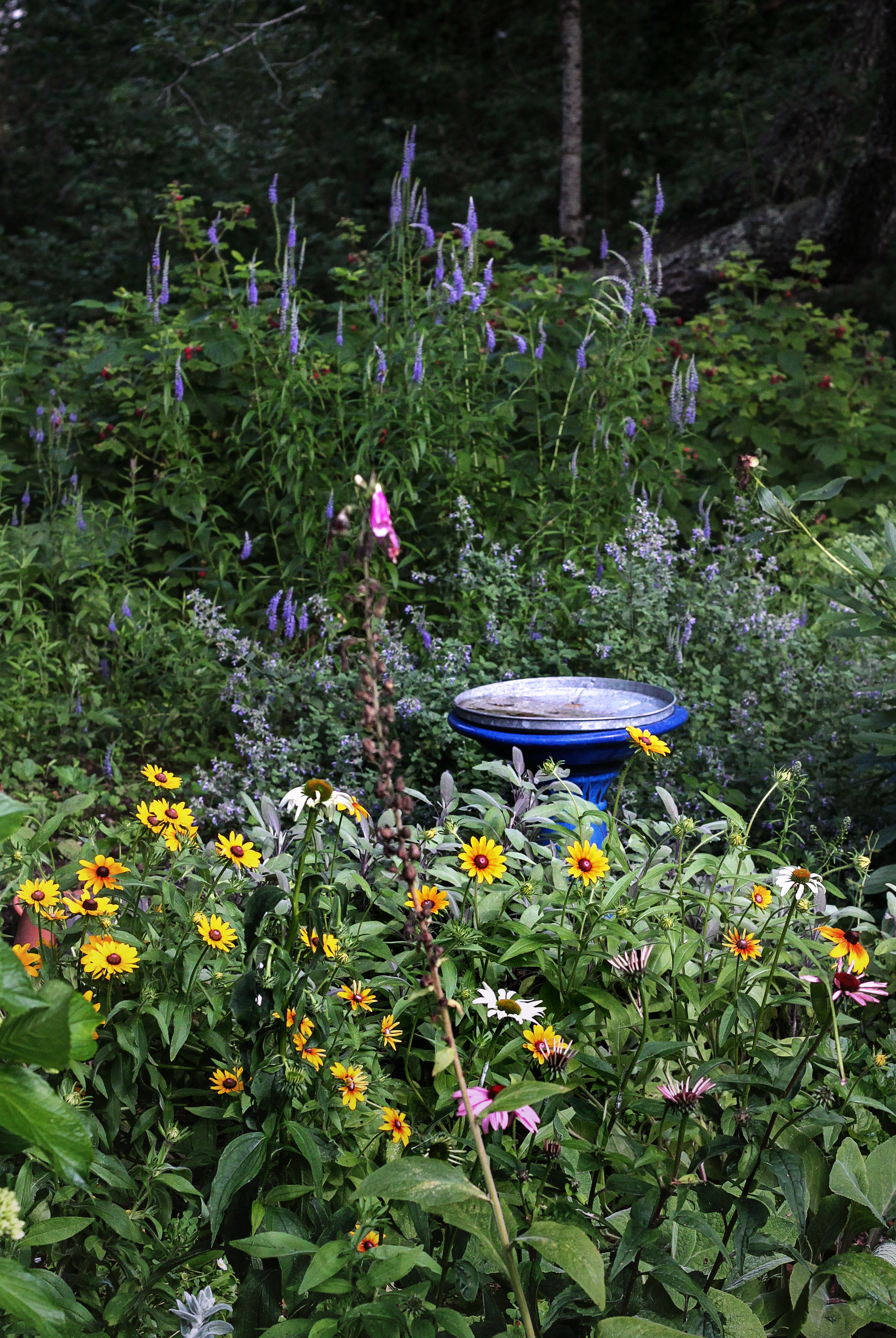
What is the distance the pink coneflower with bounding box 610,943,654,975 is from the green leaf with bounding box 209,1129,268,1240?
532 mm

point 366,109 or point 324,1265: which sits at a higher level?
point 366,109

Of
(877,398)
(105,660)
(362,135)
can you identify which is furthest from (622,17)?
(105,660)

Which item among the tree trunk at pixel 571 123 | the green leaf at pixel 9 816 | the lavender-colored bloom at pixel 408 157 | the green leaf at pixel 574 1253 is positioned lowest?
the green leaf at pixel 574 1253

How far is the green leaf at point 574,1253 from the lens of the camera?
3.27 ft

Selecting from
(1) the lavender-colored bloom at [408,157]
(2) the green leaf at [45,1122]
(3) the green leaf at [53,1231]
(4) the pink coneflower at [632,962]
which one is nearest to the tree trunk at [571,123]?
(1) the lavender-colored bloom at [408,157]

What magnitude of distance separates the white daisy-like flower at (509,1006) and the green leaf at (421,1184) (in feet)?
0.88

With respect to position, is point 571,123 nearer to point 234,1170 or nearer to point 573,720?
point 573,720

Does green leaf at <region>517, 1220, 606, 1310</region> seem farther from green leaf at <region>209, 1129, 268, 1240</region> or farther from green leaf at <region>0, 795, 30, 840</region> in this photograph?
green leaf at <region>0, 795, 30, 840</region>

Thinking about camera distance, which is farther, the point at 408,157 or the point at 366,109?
the point at 366,109

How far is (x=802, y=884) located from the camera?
1.62 metres

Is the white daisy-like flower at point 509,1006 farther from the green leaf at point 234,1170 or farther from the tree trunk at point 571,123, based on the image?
the tree trunk at point 571,123

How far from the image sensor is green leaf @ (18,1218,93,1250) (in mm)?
1239

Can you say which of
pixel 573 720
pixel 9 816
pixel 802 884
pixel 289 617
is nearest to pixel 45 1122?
pixel 9 816

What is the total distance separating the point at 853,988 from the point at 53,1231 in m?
0.97
